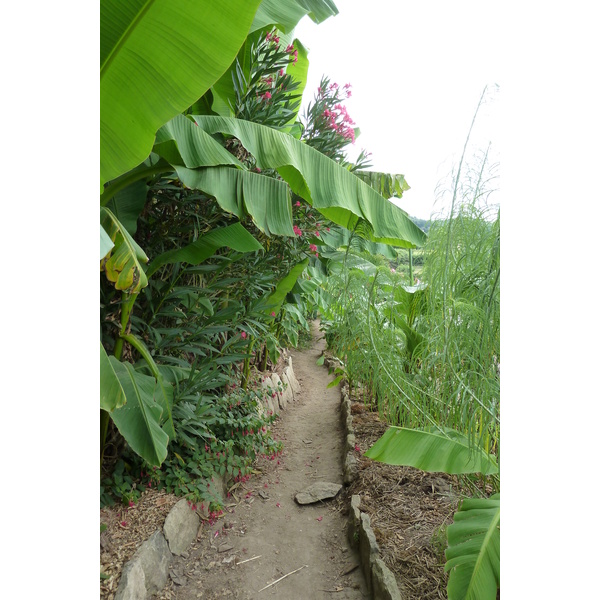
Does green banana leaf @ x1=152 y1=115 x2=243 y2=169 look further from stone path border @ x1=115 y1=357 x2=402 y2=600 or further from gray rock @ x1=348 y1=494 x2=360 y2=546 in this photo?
gray rock @ x1=348 y1=494 x2=360 y2=546

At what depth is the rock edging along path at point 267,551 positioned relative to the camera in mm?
2305

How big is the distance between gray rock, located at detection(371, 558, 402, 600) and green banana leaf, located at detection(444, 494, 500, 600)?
511 mm

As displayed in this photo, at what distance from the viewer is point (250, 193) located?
7.99 feet

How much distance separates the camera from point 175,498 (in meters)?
2.75

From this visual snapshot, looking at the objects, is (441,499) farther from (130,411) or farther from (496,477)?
(130,411)

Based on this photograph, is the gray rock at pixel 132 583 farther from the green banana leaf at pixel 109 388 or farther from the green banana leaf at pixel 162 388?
the green banana leaf at pixel 109 388

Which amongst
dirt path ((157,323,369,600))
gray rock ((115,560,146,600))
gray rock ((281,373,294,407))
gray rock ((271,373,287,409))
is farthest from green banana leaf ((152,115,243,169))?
gray rock ((281,373,294,407))

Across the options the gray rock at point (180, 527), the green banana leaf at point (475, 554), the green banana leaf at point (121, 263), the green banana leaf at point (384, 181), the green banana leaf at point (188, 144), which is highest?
the green banana leaf at point (384, 181)

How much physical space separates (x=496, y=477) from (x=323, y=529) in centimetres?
→ 147

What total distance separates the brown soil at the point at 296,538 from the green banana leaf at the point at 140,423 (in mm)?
645

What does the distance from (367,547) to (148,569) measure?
120cm

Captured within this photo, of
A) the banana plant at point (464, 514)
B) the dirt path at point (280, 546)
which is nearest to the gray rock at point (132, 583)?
the dirt path at point (280, 546)

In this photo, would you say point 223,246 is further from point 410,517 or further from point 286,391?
point 286,391
